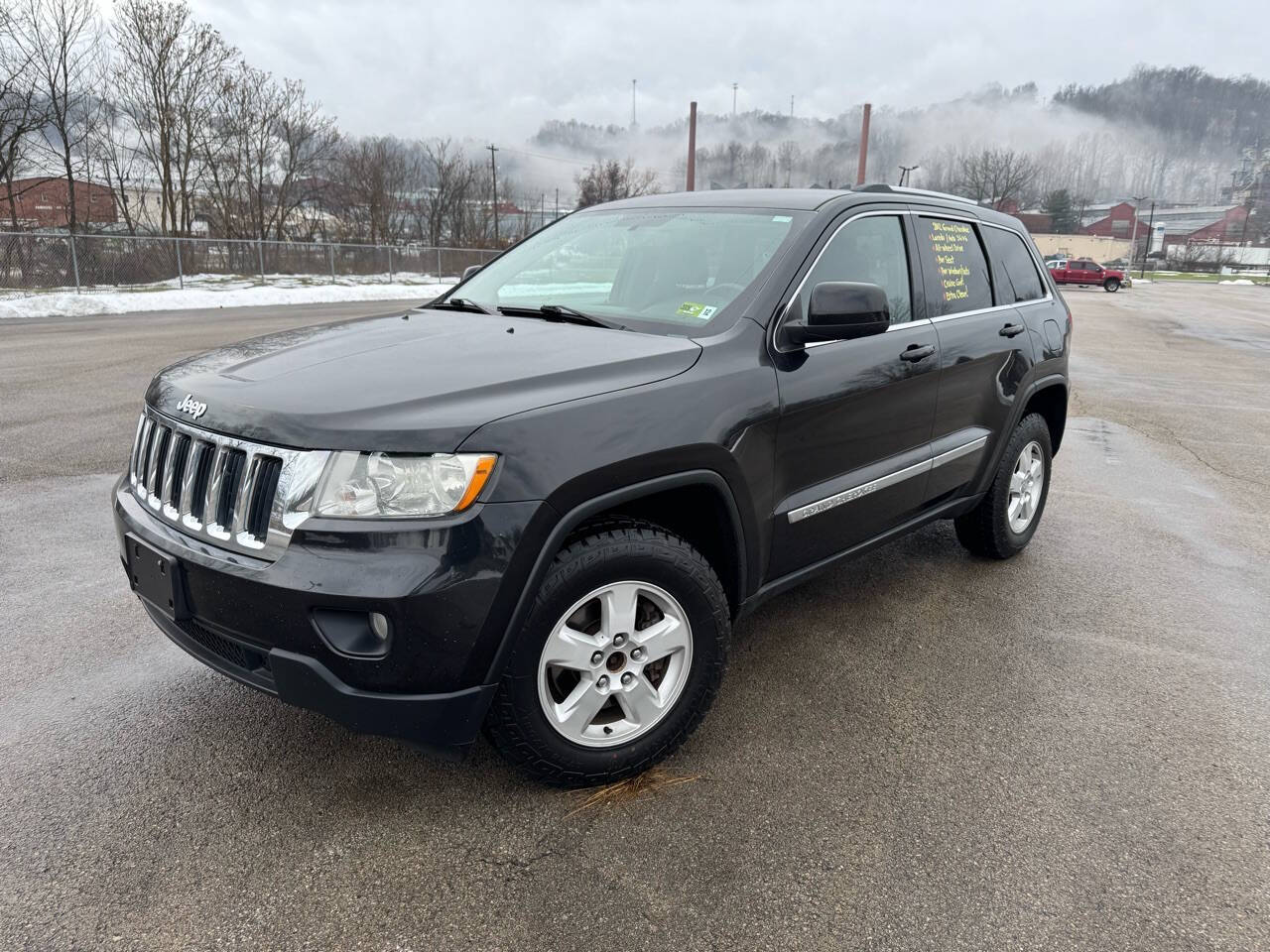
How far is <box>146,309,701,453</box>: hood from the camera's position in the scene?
7.10 ft

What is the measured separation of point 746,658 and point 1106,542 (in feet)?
9.09

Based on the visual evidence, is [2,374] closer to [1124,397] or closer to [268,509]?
[268,509]

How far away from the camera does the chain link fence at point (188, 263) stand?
20.6 m

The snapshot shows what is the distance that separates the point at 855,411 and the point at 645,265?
1012 millimetres

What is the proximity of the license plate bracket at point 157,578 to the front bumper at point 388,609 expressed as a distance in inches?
2.9

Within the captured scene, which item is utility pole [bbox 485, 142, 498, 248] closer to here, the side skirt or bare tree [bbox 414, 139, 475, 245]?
bare tree [bbox 414, 139, 475, 245]

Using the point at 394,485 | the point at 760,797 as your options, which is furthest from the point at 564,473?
the point at 760,797

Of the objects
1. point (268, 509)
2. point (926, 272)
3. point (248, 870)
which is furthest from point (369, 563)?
point (926, 272)

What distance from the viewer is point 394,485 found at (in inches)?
83.7

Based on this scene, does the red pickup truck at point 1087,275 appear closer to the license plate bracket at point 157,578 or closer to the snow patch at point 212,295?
the snow patch at point 212,295

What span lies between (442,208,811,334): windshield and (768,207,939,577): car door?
250 millimetres

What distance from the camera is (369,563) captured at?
6.84 ft

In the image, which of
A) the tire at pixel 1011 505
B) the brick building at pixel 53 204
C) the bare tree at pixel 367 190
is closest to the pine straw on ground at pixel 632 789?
the tire at pixel 1011 505

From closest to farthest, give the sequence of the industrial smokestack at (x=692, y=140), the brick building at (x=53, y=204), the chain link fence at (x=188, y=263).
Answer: the chain link fence at (x=188, y=263)
the brick building at (x=53, y=204)
the industrial smokestack at (x=692, y=140)
